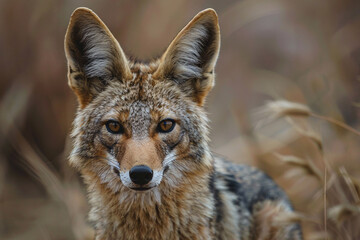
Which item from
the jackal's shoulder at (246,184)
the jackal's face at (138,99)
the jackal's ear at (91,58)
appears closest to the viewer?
the jackal's face at (138,99)

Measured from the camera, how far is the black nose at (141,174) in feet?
12.4

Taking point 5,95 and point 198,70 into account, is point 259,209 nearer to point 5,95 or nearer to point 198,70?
point 198,70

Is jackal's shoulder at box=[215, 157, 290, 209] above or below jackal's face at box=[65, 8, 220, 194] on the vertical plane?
below

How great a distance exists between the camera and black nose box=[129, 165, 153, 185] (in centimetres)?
379

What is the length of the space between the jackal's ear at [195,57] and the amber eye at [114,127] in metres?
0.59

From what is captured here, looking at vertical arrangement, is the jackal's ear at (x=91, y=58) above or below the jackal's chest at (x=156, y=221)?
above

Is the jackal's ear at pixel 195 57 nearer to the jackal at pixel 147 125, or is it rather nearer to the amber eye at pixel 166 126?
the jackal at pixel 147 125

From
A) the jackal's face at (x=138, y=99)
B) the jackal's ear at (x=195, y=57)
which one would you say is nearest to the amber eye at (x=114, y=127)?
the jackal's face at (x=138, y=99)

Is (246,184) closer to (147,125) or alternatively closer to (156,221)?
(156,221)

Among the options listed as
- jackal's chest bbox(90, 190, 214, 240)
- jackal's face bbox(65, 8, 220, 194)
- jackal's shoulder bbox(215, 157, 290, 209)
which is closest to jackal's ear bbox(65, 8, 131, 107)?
jackal's face bbox(65, 8, 220, 194)

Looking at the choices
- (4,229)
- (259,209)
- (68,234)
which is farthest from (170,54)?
(4,229)

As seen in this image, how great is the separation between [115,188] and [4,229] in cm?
377

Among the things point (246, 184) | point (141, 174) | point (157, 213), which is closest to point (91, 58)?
point (141, 174)

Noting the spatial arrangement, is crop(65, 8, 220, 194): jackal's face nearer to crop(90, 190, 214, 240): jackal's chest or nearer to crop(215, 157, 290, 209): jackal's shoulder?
crop(90, 190, 214, 240): jackal's chest
